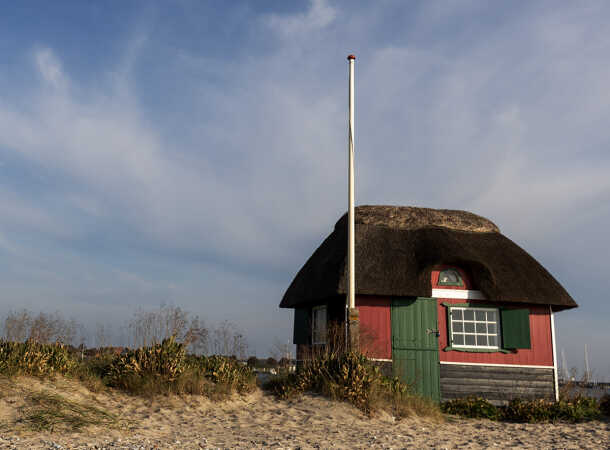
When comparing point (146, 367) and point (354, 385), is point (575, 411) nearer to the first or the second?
point (354, 385)

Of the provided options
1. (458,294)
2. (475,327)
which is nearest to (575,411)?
(475,327)

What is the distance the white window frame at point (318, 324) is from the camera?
48.4 ft

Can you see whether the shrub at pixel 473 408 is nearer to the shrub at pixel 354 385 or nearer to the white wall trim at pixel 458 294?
the shrub at pixel 354 385

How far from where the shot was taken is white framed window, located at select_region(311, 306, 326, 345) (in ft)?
48.9

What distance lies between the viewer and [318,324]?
1534 cm

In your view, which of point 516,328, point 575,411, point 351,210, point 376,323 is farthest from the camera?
point 516,328

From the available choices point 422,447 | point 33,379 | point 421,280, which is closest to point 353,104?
point 421,280

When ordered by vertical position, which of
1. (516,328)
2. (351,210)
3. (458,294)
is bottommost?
(516,328)

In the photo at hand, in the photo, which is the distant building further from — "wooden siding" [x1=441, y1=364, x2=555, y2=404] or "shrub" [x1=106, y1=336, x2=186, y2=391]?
"shrub" [x1=106, y1=336, x2=186, y2=391]

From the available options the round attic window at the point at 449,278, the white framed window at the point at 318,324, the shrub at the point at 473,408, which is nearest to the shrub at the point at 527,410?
the shrub at the point at 473,408

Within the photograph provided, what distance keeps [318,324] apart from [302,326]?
3.50ft

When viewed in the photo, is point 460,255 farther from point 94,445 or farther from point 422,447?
point 94,445

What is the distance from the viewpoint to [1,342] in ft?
34.1

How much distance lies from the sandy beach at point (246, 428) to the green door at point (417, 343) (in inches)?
78.7
